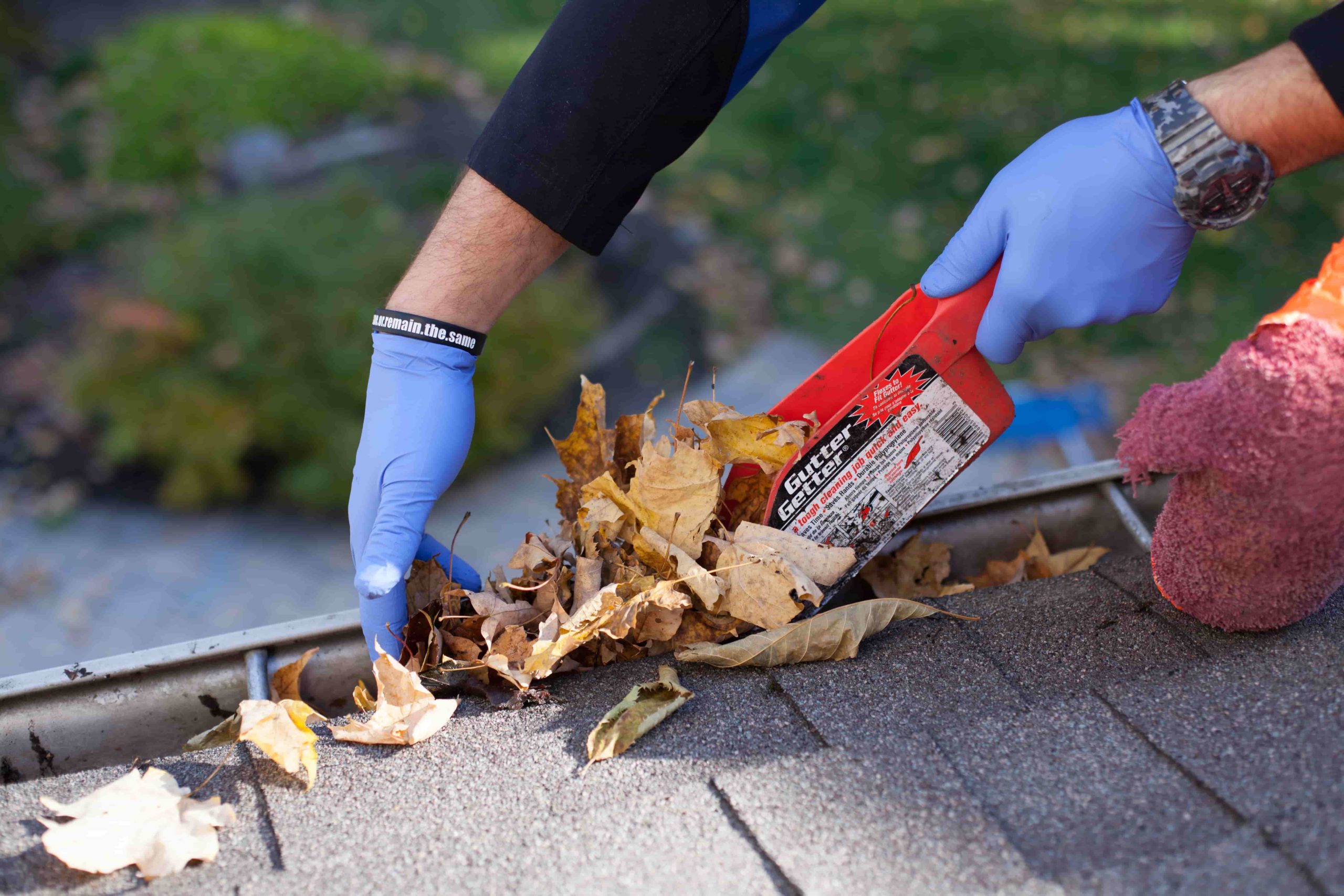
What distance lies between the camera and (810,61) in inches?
278

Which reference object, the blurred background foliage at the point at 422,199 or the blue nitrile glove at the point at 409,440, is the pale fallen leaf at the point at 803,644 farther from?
the blurred background foliage at the point at 422,199

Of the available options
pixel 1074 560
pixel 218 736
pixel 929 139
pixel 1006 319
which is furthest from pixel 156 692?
pixel 929 139

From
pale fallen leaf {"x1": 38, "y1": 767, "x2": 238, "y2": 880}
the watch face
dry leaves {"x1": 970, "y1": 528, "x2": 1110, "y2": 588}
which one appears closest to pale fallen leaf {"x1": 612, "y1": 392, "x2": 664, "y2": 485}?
dry leaves {"x1": 970, "y1": 528, "x2": 1110, "y2": 588}

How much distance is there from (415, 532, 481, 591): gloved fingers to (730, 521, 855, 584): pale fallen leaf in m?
0.56

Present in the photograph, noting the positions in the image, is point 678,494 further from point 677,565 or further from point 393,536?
point 393,536

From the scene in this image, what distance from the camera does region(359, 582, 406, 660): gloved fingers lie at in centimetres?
165

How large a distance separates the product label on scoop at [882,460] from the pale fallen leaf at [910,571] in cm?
18

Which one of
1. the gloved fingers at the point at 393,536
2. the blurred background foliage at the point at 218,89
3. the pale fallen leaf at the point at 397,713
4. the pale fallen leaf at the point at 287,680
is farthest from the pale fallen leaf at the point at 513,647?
the blurred background foliage at the point at 218,89

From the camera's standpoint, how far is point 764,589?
4.95 feet

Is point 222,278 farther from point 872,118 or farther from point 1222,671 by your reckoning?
point 872,118

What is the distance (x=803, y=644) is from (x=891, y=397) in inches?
17.9

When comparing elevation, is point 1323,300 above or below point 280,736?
above

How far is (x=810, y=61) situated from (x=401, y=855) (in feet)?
22.8

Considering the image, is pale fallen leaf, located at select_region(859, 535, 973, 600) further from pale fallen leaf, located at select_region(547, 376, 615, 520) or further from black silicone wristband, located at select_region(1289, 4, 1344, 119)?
black silicone wristband, located at select_region(1289, 4, 1344, 119)
